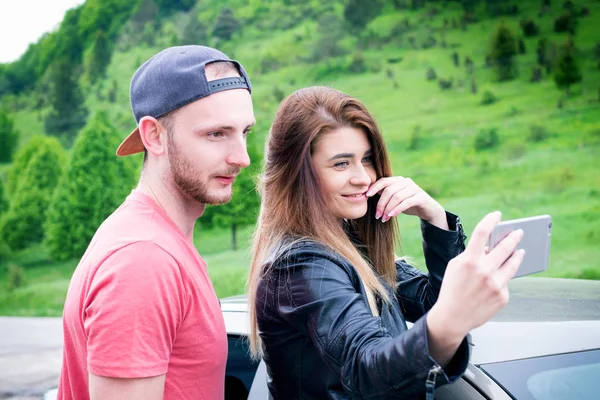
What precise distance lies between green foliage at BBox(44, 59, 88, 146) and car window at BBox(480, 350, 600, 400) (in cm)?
1147

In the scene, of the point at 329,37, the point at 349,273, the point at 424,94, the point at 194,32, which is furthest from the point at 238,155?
the point at 194,32

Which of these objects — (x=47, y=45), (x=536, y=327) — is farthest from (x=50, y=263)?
(x=536, y=327)

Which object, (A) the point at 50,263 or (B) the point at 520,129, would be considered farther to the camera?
(A) the point at 50,263

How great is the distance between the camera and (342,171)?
77.2 inches

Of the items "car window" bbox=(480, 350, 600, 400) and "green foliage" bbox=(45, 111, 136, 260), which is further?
"green foliage" bbox=(45, 111, 136, 260)

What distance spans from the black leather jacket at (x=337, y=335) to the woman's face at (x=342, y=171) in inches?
9.1

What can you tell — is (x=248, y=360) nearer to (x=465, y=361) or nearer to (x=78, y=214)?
(x=465, y=361)

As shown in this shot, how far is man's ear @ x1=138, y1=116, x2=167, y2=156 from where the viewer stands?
67.7 inches

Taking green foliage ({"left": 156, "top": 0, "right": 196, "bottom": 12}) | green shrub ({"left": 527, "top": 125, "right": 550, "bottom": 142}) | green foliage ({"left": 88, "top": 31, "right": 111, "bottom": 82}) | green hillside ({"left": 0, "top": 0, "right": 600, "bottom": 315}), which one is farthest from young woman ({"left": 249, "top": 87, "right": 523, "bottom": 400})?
green foliage ({"left": 88, "top": 31, "right": 111, "bottom": 82})

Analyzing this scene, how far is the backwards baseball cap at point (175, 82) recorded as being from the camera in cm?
170

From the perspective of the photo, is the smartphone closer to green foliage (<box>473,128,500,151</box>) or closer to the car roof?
the car roof

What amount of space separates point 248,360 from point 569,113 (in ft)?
27.5

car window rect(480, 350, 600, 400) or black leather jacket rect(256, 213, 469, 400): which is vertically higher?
black leather jacket rect(256, 213, 469, 400)

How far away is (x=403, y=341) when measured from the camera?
1.25m
